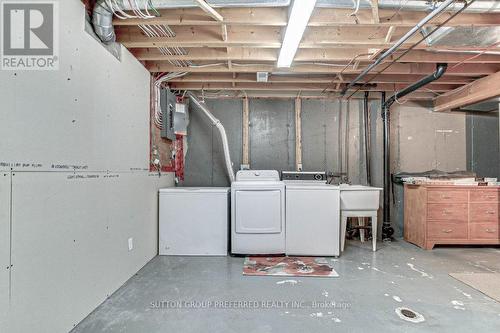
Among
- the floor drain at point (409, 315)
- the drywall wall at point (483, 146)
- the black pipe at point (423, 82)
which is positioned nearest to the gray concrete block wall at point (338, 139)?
the drywall wall at point (483, 146)

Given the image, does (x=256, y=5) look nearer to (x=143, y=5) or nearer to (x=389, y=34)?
(x=143, y=5)

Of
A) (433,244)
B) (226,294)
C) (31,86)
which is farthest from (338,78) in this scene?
(31,86)

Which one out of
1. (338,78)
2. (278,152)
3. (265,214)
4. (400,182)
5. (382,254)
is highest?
(338,78)

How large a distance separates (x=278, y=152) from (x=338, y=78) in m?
1.47

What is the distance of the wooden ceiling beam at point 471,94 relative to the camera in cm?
357

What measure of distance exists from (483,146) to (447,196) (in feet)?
5.06

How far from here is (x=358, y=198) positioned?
12.0 ft

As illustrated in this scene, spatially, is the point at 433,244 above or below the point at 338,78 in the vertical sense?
below

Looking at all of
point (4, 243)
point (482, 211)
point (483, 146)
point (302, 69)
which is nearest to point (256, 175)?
point (302, 69)

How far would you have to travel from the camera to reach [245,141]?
4512 mm

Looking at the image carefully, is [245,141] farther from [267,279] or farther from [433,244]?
[433,244]

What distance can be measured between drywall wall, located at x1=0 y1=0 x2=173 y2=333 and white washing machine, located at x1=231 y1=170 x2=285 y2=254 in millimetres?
1253

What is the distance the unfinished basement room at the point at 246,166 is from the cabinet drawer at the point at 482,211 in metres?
0.02

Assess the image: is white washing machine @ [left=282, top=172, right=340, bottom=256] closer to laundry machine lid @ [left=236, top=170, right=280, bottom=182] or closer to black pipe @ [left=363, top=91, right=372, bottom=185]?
laundry machine lid @ [left=236, top=170, right=280, bottom=182]
